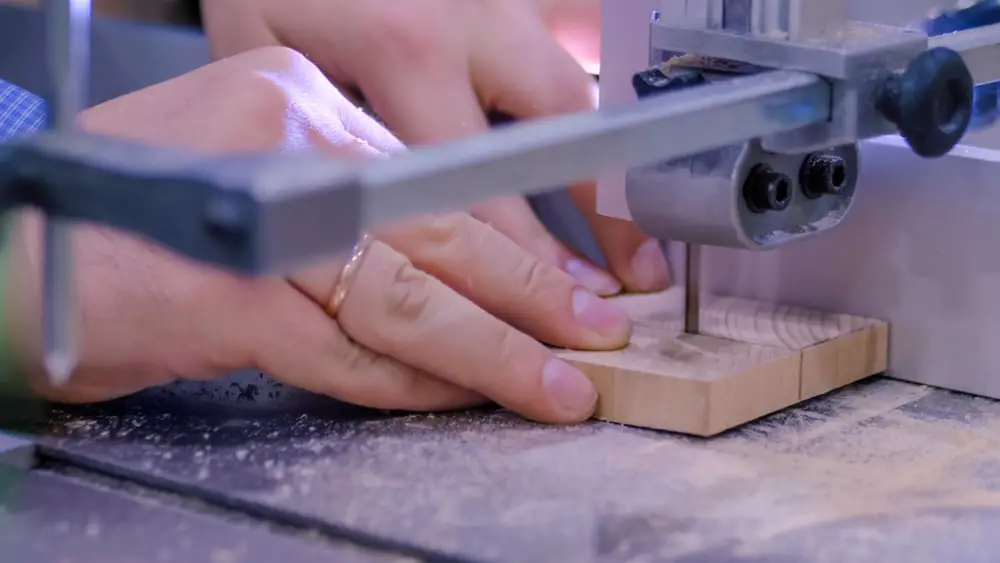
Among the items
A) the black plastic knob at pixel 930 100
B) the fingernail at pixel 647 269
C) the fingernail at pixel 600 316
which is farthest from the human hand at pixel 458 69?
the black plastic knob at pixel 930 100

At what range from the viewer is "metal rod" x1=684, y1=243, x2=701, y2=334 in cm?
89

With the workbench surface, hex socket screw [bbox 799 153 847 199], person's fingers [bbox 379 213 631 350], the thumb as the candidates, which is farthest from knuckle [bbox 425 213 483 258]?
the thumb

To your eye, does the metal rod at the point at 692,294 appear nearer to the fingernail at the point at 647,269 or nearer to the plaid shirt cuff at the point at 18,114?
the fingernail at the point at 647,269

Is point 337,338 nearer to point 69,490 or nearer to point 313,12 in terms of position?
point 69,490

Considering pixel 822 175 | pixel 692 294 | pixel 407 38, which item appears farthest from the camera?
pixel 407 38

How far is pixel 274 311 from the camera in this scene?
0.79 meters

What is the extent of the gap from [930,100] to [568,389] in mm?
268

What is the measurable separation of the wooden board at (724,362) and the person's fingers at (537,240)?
0.03 meters

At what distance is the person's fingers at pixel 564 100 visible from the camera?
985 millimetres

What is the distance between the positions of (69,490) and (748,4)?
1.45 feet

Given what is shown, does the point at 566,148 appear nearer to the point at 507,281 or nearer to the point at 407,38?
the point at 507,281

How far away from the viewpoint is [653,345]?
2.83 ft

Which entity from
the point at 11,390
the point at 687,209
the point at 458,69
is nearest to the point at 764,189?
the point at 687,209

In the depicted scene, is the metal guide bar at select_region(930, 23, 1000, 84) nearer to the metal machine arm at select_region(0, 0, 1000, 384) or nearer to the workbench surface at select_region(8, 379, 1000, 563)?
the metal machine arm at select_region(0, 0, 1000, 384)
